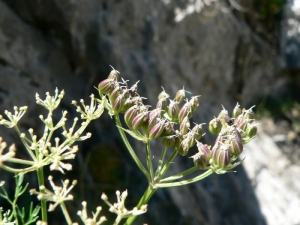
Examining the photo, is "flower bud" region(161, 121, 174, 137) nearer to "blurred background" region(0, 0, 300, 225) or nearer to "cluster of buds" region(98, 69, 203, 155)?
"cluster of buds" region(98, 69, 203, 155)

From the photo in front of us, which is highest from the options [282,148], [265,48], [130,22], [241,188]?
[265,48]

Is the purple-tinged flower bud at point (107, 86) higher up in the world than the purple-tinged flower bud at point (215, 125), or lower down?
higher up

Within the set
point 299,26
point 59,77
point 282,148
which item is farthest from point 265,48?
point 59,77

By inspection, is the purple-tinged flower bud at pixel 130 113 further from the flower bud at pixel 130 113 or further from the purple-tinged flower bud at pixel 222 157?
the purple-tinged flower bud at pixel 222 157

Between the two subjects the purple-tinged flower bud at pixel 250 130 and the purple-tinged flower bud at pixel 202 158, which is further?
the purple-tinged flower bud at pixel 250 130

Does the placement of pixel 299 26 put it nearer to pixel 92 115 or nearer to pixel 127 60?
pixel 127 60

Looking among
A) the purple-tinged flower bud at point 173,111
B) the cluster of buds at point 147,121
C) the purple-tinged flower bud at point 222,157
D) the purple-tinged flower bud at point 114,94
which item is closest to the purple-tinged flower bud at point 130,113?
the cluster of buds at point 147,121
